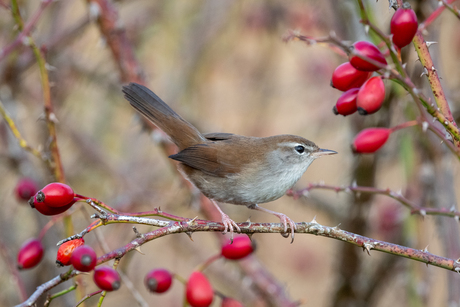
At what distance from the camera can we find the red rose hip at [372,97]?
215 centimetres

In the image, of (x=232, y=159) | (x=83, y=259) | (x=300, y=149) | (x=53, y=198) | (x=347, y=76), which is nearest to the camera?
(x=83, y=259)

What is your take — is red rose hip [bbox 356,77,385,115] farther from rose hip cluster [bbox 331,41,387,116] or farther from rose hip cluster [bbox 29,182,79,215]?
rose hip cluster [bbox 29,182,79,215]

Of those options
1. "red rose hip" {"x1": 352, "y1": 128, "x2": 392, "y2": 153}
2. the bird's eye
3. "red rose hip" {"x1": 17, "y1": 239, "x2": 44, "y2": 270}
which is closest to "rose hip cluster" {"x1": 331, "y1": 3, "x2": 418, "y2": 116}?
"red rose hip" {"x1": 352, "y1": 128, "x2": 392, "y2": 153}

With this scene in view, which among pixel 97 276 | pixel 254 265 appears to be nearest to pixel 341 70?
pixel 97 276

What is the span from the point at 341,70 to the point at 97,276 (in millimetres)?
1489

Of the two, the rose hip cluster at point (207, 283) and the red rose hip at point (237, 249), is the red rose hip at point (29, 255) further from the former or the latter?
the red rose hip at point (237, 249)

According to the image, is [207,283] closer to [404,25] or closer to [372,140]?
[372,140]

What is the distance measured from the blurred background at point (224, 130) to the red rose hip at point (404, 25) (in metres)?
1.65

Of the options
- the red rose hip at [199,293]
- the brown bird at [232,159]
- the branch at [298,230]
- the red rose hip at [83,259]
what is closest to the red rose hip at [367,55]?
the branch at [298,230]

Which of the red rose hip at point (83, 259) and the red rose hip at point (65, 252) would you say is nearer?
the red rose hip at point (83, 259)

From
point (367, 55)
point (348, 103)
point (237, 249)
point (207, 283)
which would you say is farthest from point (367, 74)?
point (207, 283)

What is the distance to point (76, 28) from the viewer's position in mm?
4988

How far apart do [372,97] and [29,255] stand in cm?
208

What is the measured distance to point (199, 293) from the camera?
2.78 m
